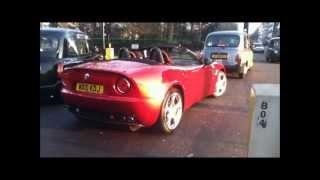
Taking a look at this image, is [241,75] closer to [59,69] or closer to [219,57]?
[219,57]

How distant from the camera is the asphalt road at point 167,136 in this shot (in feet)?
11.3

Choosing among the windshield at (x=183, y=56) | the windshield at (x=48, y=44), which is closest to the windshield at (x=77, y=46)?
the windshield at (x=48, y=44)

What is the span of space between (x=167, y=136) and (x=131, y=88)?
0.60m

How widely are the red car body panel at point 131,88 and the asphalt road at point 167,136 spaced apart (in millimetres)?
205

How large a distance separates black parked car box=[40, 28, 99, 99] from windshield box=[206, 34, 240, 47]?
114 cm

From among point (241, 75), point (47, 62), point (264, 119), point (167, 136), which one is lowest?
point (167, 136)

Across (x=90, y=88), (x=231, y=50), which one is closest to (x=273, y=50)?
(x=231, y=50)

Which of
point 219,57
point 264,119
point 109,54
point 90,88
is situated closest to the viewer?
point 264,119

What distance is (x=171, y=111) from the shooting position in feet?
11.6

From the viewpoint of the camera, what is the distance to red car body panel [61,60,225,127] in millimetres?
3312

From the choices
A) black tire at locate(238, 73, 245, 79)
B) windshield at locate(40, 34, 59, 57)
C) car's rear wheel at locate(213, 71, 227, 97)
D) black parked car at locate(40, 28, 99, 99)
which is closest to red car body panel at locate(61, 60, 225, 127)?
black parked car at locate(40, 28, 99, 99)

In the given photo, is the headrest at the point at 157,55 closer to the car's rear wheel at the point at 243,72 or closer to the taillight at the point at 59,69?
the car's rear wheel at the point at 243,72
